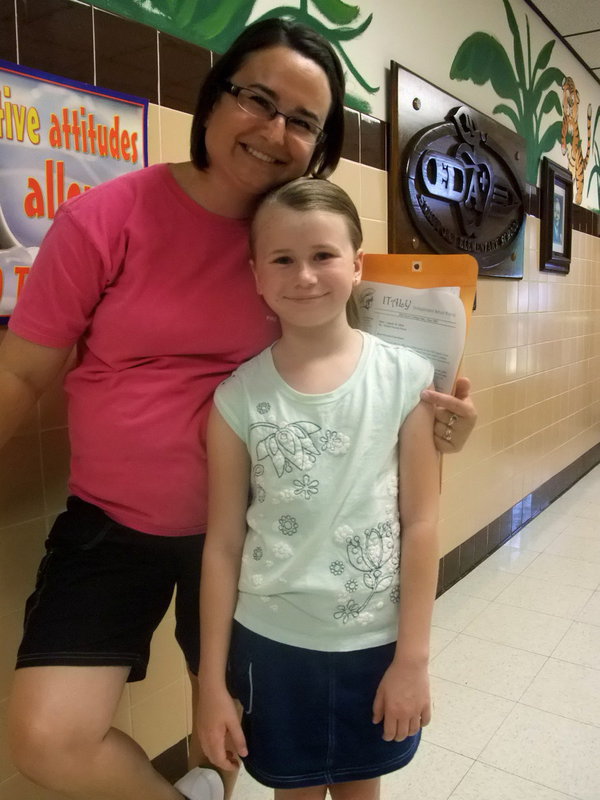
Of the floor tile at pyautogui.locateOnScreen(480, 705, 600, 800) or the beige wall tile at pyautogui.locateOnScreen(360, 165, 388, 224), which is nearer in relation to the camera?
the floor tile at pyautogui.locateOnScreen(480, 705, 600, 800)

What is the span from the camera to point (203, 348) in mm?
1071

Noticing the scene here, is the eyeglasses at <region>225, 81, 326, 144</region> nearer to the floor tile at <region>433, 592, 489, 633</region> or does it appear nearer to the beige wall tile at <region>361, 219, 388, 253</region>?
the beige wall tile at <region>361, 219, 388, 253</region>

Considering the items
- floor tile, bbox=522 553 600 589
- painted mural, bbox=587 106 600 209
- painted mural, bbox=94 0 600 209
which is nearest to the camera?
painted mural, bbox=94 0 600 209

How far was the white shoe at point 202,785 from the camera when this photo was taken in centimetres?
125

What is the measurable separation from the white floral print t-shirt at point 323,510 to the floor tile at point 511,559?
220 cm

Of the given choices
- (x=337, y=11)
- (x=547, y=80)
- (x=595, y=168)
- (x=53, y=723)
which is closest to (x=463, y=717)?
(x=53, y=723)

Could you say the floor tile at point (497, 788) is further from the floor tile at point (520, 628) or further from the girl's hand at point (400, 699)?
the girl's hand at point (400, 699)

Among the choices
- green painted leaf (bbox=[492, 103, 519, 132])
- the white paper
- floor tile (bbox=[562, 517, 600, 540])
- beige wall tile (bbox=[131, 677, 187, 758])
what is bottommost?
floor tile (bbox=[562, 517, 600, 540])

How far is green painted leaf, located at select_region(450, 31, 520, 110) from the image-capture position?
2643 millimetres

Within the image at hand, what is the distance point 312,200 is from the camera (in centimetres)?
98

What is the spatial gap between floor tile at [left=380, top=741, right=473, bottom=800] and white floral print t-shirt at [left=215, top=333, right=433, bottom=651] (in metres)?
0.91

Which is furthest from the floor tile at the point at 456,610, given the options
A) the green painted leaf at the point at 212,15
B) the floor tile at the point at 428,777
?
the green painted leaf at the point at 212,15

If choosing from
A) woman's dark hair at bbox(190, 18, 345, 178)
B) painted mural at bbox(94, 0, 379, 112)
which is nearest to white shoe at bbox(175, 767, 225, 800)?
woman's dark hair at bbox(190, 18, 345, 178)

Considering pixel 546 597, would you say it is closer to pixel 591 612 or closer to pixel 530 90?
pixel 591 612
